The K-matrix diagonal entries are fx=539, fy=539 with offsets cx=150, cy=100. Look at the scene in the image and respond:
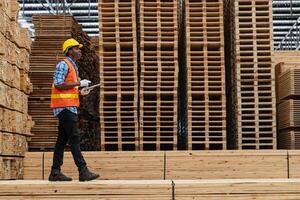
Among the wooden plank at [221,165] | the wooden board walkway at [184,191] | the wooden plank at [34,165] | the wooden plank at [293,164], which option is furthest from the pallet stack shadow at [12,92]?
the wooden plank at [293,164]

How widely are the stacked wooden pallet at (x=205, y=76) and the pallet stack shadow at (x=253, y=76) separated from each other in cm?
28

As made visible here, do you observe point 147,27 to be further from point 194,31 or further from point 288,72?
point 288,72

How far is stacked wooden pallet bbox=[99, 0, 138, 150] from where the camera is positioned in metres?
8.10

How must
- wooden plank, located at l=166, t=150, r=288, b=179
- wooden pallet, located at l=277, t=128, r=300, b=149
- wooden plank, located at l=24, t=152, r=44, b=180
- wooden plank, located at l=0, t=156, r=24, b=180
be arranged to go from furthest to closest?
wooden pallet, located at l=277, t=128, r=300, b=149 → wooden plank, located at l=0, t=156, r=24, b=180 → wooden plank, located at l=24, t=152, r=44, b=180 → wooden plank, located at l=166, t=150, r=288, b=179

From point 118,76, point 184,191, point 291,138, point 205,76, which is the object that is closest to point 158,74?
point 118,76

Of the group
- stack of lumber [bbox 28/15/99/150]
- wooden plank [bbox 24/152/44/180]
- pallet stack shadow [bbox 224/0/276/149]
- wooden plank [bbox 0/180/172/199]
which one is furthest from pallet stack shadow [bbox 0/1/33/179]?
pallet stack shadow [bbox 224/0/276/149]

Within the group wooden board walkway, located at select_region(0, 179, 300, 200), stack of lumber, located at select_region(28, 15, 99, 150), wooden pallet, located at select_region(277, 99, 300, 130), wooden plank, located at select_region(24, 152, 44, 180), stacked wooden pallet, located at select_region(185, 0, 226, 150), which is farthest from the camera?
stack of lumber, located at select_region(28, 15, 99, 150)

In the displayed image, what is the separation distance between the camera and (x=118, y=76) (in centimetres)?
815

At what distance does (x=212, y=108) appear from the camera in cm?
820

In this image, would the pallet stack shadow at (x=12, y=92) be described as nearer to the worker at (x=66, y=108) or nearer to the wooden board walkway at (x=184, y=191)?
the worker at (x=66, y=108)

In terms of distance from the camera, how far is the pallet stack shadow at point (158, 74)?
8109 mm

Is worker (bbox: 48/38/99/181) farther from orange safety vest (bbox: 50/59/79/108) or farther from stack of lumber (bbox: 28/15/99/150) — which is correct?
stack of lumber (bbox: 28/15/99/150)

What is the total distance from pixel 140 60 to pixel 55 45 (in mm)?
2261

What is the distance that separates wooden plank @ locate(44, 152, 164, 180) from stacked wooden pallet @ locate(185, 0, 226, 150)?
1094mm
